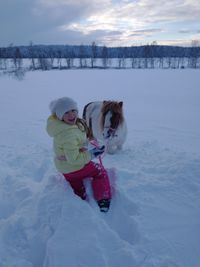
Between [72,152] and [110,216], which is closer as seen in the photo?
[110,216]

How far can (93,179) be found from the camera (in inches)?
129

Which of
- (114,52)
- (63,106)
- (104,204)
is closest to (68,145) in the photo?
(63,106)

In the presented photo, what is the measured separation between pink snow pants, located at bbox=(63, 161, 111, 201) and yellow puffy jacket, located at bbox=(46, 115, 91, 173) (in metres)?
0.08

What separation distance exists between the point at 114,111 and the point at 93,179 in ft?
5.95

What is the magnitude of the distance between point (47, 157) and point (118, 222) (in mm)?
2172

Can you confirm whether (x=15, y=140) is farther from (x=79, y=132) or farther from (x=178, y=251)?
(x=178, y=251)

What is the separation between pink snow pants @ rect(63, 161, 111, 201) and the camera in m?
3.13

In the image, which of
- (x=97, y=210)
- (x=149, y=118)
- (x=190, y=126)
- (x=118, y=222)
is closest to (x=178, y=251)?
(x=118, y=222)

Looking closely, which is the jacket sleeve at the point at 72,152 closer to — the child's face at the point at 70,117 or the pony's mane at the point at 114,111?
the child's face at the point at 70,117

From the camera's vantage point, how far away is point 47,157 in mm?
4664

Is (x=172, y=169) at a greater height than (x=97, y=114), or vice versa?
(x=97, y=114)

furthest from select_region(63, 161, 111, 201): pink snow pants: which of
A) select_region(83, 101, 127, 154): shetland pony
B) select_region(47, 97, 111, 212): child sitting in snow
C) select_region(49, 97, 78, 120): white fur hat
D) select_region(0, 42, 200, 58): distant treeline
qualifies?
select_region(0, 42, 200, 58): distant treeline

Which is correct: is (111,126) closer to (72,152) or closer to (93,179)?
(93,179)

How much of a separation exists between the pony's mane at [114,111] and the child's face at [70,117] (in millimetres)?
1718
